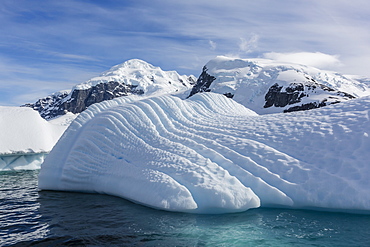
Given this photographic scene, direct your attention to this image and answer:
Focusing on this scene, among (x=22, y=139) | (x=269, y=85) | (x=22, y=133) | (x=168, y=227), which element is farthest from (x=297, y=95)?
(x=168, y=227)

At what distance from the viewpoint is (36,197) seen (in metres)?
11.0

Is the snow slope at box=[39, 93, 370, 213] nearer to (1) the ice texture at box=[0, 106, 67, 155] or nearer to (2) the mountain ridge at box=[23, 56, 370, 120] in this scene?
(1) the ice texture at box=[0, 106, 67, 155]

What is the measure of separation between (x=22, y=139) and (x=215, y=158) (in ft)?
54.8

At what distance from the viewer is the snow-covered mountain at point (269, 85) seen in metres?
73.6

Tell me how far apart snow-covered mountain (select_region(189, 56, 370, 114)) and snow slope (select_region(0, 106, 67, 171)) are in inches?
2232

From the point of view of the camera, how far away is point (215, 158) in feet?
29.9

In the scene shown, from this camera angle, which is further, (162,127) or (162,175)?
(162,127)

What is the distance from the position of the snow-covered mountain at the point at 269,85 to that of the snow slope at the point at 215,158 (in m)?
60.5

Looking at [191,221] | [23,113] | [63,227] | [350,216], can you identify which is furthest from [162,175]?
[23,113]

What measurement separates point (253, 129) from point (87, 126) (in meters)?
5.88

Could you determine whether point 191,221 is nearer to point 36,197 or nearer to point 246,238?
point 246,238

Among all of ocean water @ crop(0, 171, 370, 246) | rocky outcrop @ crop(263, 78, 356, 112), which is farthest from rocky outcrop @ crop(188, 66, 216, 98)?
ocean water @ crop(0, 171, 370, 246)

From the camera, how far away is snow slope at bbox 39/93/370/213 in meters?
7.79

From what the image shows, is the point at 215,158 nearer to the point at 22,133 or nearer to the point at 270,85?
the point at 22,133
